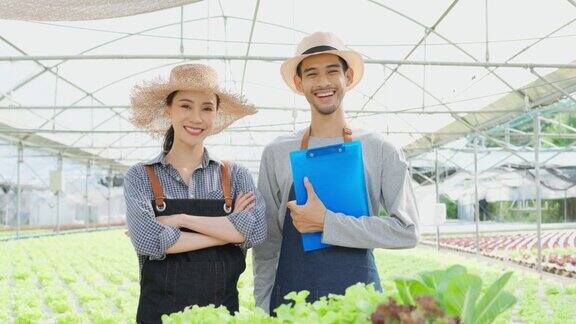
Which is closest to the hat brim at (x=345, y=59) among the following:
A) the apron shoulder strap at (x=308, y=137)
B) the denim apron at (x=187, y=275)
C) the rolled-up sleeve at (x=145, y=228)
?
the apron shoulder strap at (x=308, y=137)

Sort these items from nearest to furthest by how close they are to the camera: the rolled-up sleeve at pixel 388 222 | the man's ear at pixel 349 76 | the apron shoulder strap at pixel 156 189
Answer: the rolled-up sleeve at pixel 388 222 → the apron shoulder strap at pixel 156 189 → the man's ear at pixel 349 76

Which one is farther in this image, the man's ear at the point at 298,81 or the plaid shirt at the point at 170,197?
the man's ear at the point at 298,81

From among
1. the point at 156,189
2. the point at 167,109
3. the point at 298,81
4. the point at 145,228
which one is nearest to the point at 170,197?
the point at 156,189

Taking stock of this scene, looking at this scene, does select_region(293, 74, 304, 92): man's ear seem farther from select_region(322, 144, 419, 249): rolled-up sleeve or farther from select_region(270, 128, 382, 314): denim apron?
select_region(270, 128, 382, 314): denim apron

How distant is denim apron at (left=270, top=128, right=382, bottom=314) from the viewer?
211 cm

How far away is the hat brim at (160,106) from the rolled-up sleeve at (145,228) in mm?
423

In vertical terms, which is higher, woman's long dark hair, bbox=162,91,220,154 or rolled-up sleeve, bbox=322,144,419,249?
woman's long dark hair, bbox=162,91,220,154

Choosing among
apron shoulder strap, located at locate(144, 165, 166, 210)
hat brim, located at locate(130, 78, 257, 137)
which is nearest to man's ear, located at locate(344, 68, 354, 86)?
hat brim, located at locate(130, 78, 257, 137)

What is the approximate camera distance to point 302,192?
2.11 m

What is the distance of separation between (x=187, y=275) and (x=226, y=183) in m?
0.38

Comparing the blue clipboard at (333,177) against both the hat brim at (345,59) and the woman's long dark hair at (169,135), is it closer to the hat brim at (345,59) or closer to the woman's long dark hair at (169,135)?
the hat brim at (345,59)

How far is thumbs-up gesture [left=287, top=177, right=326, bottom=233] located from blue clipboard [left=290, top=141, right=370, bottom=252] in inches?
1.7

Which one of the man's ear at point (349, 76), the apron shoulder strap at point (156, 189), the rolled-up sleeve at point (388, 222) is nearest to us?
the rolled-up sleeve at point (388, 222)

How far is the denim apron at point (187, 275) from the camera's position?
2.11 metres
